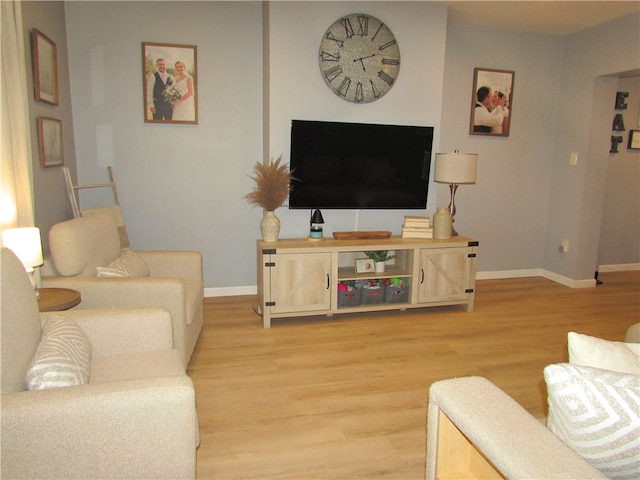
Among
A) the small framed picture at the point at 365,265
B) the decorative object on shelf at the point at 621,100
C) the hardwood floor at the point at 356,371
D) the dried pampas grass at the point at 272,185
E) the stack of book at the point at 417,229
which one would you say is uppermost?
the decorative object on shelf at the point at 621,100

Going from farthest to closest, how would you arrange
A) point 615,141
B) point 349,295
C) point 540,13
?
point 615,141, point 540,13, point 349,295

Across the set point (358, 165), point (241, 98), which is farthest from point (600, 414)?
point (241, 98)

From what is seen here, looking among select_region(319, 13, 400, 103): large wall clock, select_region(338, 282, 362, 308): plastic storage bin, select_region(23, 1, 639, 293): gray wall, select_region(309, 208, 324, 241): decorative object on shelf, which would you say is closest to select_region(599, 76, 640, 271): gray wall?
select_region(23, 1, 639, 293): gray wall

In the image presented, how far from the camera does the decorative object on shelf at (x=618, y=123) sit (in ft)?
16.3

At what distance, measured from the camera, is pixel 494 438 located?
41.8 inches

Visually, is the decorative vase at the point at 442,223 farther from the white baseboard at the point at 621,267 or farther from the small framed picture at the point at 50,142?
the small framed picture at the point at 50,142

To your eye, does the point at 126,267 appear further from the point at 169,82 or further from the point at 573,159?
the point at 573,159

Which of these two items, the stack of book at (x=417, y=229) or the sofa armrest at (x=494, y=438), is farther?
the stack of book at (x=417, y=229)

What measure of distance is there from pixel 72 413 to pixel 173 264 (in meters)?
2.04

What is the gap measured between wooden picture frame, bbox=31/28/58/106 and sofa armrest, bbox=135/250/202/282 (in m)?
1.26

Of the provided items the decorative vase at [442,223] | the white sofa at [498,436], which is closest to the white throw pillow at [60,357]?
the white sofa at [498,436]

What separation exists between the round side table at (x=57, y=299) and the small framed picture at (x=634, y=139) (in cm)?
582

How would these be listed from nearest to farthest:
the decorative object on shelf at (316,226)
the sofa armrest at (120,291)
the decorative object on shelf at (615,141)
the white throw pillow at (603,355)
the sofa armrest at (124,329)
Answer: the white throw pillow at (603,355)
the sofa armrest at (124,329)
the sofa armrest at (120,291)
the decorative object on shelf at (316,226)
the decorative object on shelf at (615,141)

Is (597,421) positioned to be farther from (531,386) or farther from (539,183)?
(539,183)
